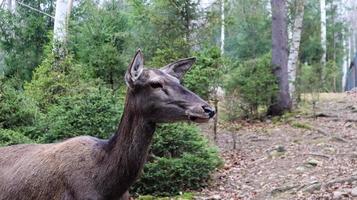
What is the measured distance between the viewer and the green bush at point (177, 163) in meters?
7.86

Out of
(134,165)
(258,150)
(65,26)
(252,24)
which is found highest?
(252,24)

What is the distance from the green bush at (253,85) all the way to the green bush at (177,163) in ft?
18.3

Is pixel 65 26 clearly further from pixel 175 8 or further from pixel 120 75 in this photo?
pixel 175 8

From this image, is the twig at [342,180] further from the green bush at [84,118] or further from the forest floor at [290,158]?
the green bush at [84,118]

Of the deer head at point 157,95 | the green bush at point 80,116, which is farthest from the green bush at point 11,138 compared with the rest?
the deer head at point 157,95

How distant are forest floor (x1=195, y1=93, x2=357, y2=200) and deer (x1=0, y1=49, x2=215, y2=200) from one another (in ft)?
11.4

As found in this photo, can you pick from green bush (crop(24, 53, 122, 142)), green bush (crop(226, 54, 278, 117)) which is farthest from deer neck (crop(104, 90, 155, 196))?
green bush (crop(226, 54, 278, 117))

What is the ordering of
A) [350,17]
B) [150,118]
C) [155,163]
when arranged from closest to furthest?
1. [150,118]
2. [155,163]
3. [350,17]

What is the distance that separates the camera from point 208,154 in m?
8.40

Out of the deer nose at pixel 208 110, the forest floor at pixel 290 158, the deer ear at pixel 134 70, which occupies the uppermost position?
the deer ear at pixel 134 70

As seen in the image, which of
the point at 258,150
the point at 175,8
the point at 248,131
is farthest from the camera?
the point at 248,131

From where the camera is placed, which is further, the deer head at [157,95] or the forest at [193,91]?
the forest at [193,91]

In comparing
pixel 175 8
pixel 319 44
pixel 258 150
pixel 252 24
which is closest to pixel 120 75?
pixel 175 8

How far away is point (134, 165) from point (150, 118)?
369mm
